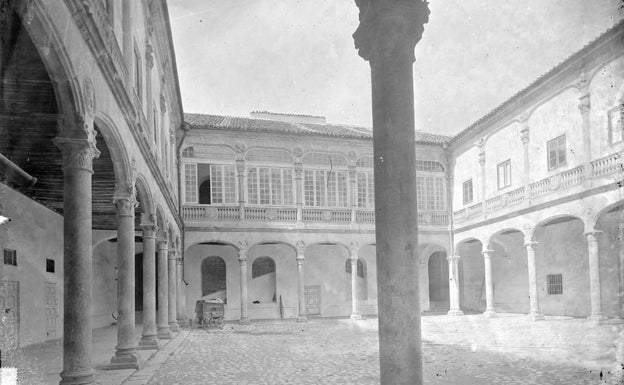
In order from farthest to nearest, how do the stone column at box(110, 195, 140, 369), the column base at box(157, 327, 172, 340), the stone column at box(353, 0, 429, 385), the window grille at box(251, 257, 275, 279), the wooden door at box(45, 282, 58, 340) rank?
1. the window grille at box(251, 257, 275, 279)
2. the column base at box(157, 327, 172, 340)
3. the wooden door at box(45, 282, 58, 340)
4. the stone column at box(110, 195, 140, 369)
5. the stone column at box(353, 0, 429, 385)

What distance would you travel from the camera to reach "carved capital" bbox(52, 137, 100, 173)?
6723 mm

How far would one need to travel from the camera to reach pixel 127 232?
10.4m

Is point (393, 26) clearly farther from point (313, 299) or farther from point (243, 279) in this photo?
point (313, 299)

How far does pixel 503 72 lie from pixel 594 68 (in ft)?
10.0

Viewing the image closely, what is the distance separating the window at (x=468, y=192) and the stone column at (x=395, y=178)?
2429cm

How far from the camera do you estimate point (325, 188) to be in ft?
86.4

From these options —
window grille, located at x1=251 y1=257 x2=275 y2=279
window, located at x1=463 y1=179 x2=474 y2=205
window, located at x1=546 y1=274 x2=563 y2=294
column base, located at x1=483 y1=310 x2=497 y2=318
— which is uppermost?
window, located at x1=463 y1=179 x2=474 y2=205

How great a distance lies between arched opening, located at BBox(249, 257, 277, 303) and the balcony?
134 inches

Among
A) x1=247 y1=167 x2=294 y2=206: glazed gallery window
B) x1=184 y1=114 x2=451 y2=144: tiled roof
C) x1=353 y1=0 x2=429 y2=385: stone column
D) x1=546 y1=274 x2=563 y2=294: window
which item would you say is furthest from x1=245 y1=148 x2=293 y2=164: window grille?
x1=353 y1=0 x2=429 y2=385: stone column

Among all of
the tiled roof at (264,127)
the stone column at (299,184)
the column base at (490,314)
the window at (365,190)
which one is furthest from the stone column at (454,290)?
the stone column at (299,184)

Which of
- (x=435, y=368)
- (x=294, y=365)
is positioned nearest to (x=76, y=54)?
(x=294, y=365)

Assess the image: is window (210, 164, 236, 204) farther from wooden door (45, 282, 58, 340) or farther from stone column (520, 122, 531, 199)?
stone column (520, 122, 531, 199)

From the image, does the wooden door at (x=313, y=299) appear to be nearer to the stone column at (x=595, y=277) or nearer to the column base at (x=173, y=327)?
the column base at (x=173, y=327)

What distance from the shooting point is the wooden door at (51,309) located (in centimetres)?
1611
